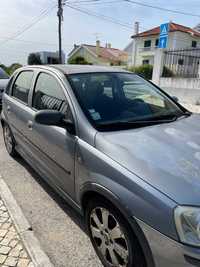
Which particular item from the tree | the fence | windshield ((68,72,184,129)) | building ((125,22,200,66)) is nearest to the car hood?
windshield ((68,72,184,129))

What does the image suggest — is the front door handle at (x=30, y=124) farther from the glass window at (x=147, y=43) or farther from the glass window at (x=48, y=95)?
the glass window at (x=147, y=43)

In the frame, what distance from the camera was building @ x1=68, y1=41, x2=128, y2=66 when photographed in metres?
47.4

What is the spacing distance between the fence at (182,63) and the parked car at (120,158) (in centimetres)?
821

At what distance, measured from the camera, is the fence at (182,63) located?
421 inches

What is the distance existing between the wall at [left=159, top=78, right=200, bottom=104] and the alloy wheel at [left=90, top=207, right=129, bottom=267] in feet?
30.6

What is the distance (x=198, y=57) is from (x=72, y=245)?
10023 mm

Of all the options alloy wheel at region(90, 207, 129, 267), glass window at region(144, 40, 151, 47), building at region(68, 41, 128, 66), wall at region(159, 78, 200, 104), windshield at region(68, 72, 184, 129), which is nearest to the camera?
alloy wheel at region(90, 207, 129, 267)

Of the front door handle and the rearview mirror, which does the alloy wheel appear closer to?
the rearview mirror

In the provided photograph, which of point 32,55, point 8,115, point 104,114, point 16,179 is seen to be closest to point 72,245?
point 104,114

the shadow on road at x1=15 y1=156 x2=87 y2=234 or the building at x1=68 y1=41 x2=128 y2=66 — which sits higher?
the building at x1=68 y1=41 x2=128 y2=66

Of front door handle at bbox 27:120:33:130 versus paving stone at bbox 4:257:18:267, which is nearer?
paving stone at bbox 4:257:18:267

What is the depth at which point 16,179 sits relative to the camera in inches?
155

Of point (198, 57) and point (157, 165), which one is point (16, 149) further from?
point (198, 57)

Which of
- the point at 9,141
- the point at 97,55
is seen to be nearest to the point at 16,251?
the point at 9,141
